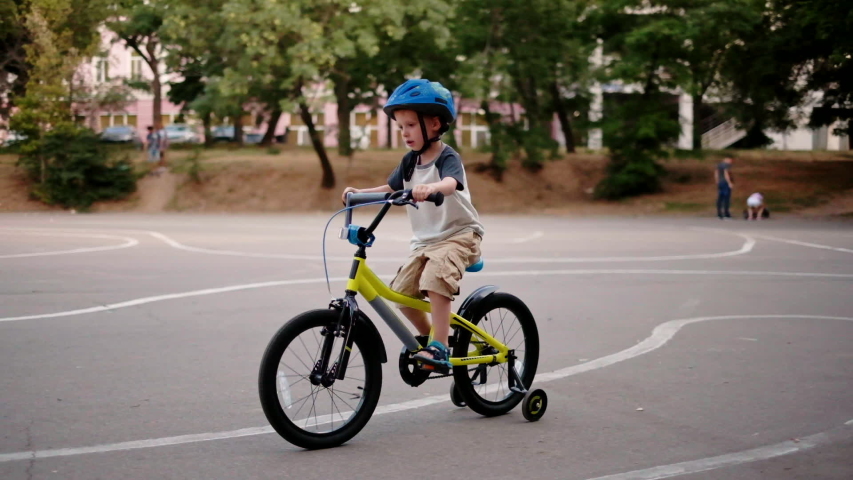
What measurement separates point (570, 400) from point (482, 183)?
33494 millimetres

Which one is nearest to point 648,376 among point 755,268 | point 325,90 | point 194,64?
point 755,268

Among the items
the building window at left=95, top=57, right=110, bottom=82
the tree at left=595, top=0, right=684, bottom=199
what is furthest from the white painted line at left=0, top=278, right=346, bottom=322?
the building window at left=95, top=57, right=110, bottom=82

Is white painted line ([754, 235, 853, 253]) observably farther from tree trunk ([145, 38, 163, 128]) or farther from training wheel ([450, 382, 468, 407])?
tree trunk ([145, 38, 163, 128])

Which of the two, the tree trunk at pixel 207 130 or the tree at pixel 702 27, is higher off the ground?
the tree at pixel 702 27

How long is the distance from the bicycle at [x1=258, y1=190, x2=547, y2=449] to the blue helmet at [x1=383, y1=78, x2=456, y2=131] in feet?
1.55

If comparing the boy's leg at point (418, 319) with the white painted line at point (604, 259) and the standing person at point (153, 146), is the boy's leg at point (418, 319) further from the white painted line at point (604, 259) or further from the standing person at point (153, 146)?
the standing person at point (153, 146)

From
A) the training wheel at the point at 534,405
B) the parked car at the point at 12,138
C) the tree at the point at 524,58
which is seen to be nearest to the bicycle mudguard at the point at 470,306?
the training wheel at the point at 534,405

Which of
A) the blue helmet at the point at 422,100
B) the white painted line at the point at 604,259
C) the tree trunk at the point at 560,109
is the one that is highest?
the tree trunk at the point at 560,109

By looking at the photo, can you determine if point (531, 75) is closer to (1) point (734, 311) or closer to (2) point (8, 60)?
(2) point (8, 60)

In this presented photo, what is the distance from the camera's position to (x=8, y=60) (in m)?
39.2

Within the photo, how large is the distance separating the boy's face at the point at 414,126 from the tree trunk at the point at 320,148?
97.2 feet

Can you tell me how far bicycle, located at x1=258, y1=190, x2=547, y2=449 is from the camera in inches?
210

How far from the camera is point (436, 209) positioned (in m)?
5.93

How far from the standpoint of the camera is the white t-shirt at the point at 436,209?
5773 mm
